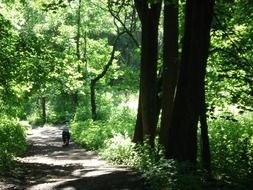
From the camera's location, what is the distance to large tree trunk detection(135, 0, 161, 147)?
16.7 meters

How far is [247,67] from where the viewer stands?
15.2 meters

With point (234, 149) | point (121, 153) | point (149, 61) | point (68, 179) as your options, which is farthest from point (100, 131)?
point (234, 149)

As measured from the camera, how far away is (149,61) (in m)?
16.9

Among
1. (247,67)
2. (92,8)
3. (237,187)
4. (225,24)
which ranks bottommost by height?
(237,187)

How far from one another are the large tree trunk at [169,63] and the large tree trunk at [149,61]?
1.17 m

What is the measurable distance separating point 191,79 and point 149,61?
6288 millimetres

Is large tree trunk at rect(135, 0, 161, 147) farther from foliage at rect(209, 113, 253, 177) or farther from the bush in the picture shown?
the bush

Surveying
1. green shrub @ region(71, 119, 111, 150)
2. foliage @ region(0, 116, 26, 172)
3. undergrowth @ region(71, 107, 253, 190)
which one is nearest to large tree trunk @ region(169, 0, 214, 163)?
undergrowth @ region(71, 107, 253, 190)

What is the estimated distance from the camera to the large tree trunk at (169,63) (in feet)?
50.2

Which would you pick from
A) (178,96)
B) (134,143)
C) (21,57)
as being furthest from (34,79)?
(178,96)

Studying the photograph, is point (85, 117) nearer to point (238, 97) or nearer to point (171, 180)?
point (238, 97)

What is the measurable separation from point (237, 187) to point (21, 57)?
1289 cm

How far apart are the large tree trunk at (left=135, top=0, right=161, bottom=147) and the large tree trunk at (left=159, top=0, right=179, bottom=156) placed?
1.17m

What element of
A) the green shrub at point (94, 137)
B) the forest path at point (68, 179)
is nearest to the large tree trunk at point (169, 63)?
the forest path at point (68, 179)
